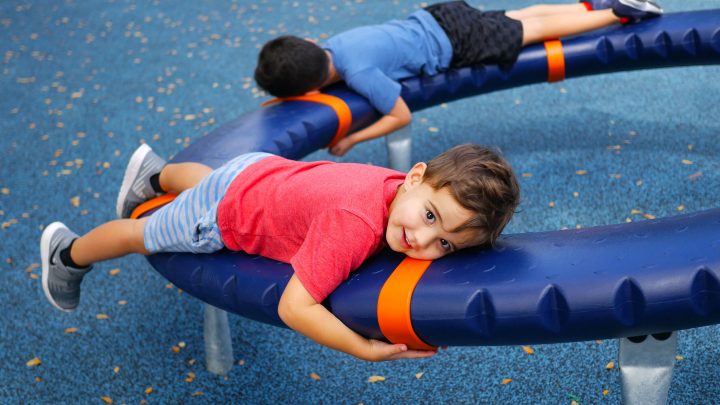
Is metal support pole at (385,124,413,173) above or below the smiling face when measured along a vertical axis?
below

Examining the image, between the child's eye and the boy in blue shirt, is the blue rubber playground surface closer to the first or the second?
the boy in blue shirt

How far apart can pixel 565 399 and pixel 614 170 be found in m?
0.99

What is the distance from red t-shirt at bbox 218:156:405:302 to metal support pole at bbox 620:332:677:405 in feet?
1.47

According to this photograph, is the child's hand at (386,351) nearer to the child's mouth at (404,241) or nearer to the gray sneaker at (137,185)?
the child's mouth at (404,241)

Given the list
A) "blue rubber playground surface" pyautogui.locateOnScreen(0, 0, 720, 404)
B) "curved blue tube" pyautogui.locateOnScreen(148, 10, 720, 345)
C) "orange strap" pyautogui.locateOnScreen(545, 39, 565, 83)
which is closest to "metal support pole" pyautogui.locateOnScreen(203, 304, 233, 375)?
"blue rubber playground surface" pyautogui.locateOnScreen(0, 0, 720, 404)

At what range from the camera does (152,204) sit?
174 centimetres

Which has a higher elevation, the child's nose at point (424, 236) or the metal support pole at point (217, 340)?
the child's nose at point (424, 236)

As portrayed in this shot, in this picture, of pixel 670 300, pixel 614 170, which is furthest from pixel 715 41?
pixel 670 300

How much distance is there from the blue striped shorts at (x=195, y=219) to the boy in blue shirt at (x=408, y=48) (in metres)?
0.62

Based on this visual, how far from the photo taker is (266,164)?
1498 millimetres

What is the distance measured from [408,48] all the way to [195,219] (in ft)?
3.47

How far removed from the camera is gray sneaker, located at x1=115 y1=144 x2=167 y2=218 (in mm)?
1778

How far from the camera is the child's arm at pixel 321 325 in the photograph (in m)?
1.20

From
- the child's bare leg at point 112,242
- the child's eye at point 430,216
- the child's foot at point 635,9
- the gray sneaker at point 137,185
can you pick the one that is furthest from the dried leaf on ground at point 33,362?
the child's foot at point 635,9
